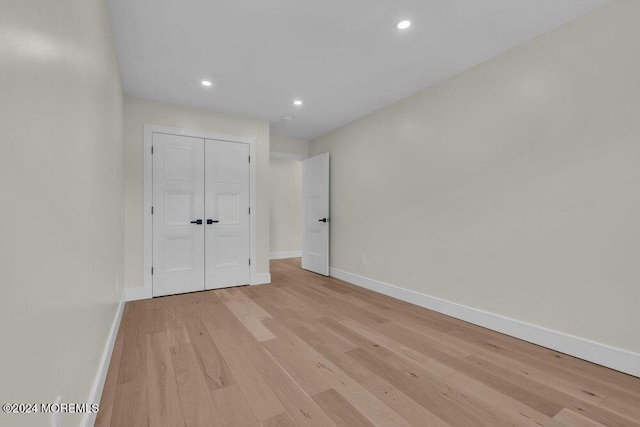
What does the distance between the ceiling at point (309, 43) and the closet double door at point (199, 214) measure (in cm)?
72

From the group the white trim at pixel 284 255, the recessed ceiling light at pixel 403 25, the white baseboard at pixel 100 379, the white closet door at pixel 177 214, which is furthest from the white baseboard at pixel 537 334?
the white trim at pixel 284 255

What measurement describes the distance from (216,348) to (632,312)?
9.71ft

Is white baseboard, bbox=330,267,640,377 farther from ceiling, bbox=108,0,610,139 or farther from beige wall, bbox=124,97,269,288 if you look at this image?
beige wall, bbox=124,97,269,288

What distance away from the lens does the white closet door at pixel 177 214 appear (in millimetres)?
3602

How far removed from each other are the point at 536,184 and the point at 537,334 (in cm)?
123

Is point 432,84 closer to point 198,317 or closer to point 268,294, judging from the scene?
point 268,294

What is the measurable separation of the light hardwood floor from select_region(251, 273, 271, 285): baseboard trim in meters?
1.23

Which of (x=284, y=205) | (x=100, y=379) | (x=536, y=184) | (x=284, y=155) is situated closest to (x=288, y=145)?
(x=284, y=155)

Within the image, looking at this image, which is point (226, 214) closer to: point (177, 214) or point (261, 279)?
point (177, 214)

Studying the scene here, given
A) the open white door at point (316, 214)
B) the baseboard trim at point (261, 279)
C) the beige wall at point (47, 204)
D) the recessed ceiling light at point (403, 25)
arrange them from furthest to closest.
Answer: the open white door at point (316, 214) < the baseboard trim at point (261, 279) < the recessed ceiling light at point (403, 25) < the beige wall at point (47, 204)

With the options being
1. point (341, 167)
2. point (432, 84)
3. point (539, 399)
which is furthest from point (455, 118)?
point (539, 399)

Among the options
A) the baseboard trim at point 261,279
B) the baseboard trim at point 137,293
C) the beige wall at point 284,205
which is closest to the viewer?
the baseboard trim at point 137,293

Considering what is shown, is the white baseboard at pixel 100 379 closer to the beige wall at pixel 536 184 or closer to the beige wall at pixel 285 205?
the beige wall at pixel 536 184

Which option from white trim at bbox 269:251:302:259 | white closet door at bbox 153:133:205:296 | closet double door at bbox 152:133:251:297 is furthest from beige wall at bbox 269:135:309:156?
white trim at bbox 269:251:302:259
